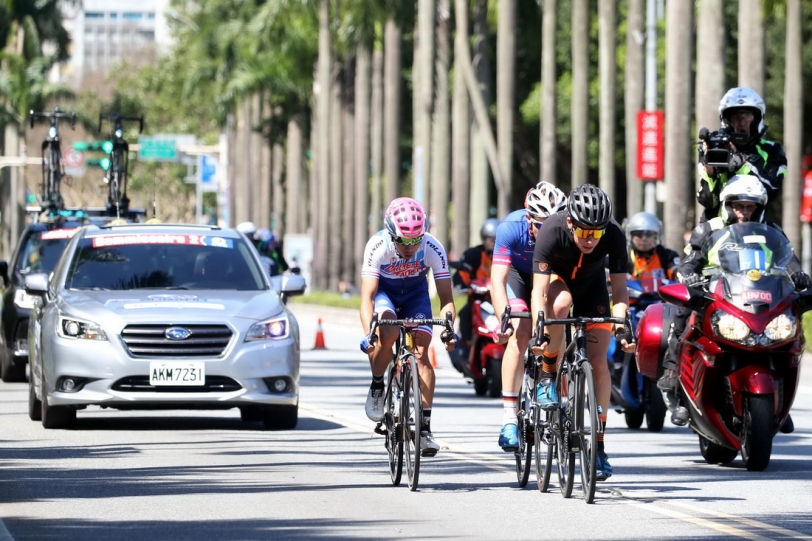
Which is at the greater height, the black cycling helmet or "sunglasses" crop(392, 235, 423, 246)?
the black cycling helmet

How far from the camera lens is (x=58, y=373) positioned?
14.5 meters

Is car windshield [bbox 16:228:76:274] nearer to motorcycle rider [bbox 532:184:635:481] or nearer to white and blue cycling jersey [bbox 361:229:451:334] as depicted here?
white and blue cycling jersey [bbox 361:229:451:334]

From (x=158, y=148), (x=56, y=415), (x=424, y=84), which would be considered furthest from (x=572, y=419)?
(x=158, y=148)

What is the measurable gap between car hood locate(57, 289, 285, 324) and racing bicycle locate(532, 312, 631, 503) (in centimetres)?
432

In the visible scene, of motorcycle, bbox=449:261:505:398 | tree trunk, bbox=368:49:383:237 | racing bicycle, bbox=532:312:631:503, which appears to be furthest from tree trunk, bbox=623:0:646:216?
racing bicycle, bbox=532:312:631:503

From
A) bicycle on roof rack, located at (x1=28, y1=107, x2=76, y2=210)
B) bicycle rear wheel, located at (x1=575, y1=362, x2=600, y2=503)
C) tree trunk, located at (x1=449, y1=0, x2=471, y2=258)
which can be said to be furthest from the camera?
tree trunk, located at (x1=449, y1=0, x2=471, y2=258)

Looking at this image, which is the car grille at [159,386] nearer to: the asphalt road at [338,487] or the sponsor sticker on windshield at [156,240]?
the asphalt road at [338,487]

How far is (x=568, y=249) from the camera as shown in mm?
10875

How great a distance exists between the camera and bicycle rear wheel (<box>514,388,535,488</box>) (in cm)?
1102

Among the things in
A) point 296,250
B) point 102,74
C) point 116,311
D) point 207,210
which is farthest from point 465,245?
point 102,74

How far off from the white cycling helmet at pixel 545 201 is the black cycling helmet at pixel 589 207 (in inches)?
38.2

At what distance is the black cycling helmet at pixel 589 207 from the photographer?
10.4m

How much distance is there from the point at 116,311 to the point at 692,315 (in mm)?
4668

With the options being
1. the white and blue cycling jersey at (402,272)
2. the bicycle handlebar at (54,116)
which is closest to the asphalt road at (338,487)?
the white and blue cycling jersey at (402,272)
